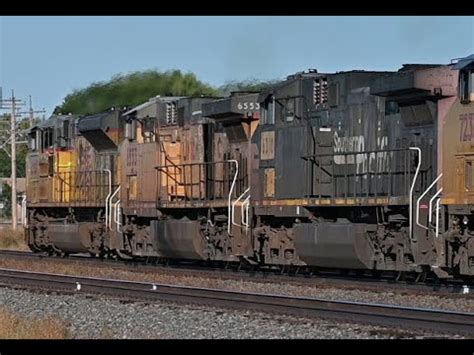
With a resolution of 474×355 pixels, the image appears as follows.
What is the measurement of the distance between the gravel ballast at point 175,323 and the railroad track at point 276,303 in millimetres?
301

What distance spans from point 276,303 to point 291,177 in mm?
6622

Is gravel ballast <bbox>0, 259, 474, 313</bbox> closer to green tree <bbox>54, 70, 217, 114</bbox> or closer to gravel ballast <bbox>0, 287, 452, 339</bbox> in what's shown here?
gravel ballast <bbox>0, 287, 452, 339</bbox>

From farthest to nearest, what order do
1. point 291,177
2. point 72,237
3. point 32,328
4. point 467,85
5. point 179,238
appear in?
1. point 72,237
2. point 179,238
3. point 291,177
4. point 467,85
5. point 32,328

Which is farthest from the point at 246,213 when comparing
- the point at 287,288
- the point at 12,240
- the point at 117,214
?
the point at 12,240

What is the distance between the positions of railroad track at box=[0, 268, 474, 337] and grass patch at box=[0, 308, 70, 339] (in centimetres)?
282

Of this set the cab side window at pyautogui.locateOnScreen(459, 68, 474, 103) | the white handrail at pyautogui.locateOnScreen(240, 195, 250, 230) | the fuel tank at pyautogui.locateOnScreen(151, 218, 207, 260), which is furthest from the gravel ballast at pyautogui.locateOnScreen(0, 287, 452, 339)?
the fuel tank at pyautogui.locateOnScreen(151, 218, 207, 260)

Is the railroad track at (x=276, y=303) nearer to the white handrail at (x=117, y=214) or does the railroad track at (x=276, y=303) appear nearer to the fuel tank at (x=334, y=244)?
the fuel tank at (x=334, y=244)

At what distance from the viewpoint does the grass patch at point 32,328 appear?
11547mm

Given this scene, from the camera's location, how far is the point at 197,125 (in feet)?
80.6

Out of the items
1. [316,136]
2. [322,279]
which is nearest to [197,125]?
[316,136]

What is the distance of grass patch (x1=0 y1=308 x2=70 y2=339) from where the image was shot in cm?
1155

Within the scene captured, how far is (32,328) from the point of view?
12.0 metres

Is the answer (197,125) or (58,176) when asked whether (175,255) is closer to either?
(197,125)

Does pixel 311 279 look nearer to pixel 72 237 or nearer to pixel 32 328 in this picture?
pixel 32 328
